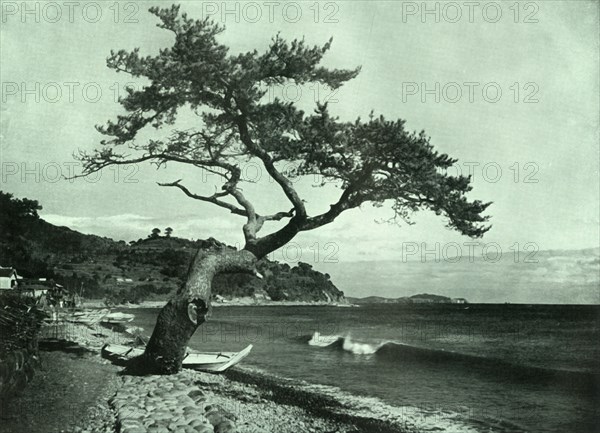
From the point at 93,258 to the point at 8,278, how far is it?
12.0 m

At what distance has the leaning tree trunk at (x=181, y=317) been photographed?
1066cm

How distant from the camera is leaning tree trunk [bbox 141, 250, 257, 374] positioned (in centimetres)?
1066

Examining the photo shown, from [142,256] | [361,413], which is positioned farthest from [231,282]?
[361,413]

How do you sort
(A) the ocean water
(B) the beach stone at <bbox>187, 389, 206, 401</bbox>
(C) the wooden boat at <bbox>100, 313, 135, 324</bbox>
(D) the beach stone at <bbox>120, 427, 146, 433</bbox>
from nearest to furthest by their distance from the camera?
(D) the beach stone at <bbox>120, 427, 146, 433</bbox>, (B) the beach stone at <bbox>187, 389, 206, 401</bbox>, (A) the ocean water, (C) the wooden boat at <bbox>100, 313, 135, 324</bbox>

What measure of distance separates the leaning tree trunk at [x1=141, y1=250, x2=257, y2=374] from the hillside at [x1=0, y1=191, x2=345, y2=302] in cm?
55

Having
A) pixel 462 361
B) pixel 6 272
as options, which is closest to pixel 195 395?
pixel 462 361

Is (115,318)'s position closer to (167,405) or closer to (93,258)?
(93,258)

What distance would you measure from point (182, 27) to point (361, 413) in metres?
9.78

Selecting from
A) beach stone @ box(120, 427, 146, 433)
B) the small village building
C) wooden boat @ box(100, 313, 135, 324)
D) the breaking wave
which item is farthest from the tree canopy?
wooden boat @ box(100, 313, 135, 324)

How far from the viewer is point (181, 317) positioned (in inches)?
419

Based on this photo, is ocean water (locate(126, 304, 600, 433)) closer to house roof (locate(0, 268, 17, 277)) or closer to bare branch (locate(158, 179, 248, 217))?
bare branch (locate(158, 179, 248, 217))

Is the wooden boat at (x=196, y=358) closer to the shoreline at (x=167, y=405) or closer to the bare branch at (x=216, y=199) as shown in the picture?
the shoreline at (x=167, y=405)

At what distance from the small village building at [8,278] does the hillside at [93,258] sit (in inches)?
23.6

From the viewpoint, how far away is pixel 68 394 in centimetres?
992
